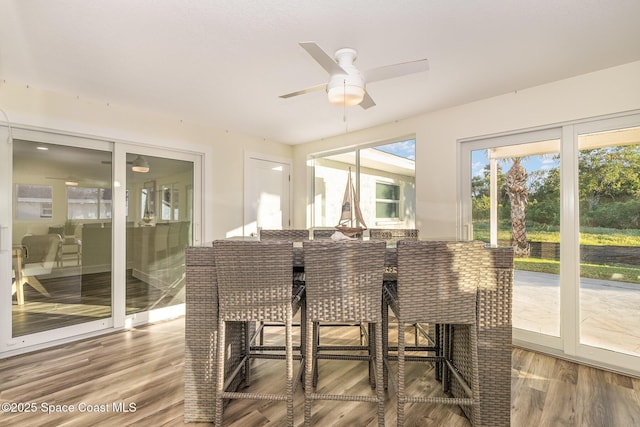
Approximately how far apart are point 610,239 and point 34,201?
205 inches

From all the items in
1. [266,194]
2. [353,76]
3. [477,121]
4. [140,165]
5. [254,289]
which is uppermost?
[477,121]

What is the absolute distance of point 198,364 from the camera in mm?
1866

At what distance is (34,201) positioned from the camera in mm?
2902

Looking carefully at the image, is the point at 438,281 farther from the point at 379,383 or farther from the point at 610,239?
the point at 610,239

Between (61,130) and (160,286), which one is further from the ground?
(61,130)

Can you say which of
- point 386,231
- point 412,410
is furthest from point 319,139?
point 412,410

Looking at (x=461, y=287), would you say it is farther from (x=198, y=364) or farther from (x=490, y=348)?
(x=198, y=364)

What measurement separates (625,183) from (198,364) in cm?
355

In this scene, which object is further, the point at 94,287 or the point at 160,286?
the point at 160,286

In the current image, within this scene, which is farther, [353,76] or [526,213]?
[526,213]

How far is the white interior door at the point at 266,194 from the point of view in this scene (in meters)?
4.58

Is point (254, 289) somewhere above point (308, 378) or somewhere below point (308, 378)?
above

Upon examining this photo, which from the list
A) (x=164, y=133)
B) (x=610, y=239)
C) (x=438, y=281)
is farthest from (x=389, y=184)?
(x=164, y=133)

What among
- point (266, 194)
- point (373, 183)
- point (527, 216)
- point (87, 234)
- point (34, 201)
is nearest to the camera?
point (34, 201)
